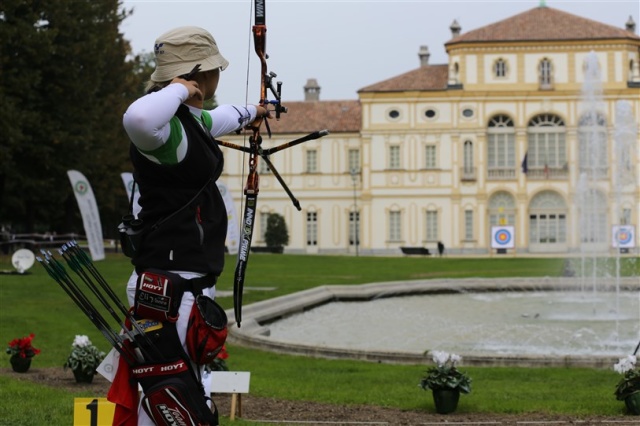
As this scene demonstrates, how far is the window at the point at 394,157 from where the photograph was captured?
68.9 metres

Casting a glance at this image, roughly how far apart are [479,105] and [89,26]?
105 ft

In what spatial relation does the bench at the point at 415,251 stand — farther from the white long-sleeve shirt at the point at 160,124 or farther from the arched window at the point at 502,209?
the white long-sleeve shirt at the point at 160,124

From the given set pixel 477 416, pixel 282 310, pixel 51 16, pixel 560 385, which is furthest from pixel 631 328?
pixel 51 16

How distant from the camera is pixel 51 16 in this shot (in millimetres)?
37688

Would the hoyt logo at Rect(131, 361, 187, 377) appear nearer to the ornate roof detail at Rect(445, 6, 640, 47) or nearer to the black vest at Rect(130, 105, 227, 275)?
the black vest at Rect(130, 105, 227, 275)

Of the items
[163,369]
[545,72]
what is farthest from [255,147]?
[545,72]

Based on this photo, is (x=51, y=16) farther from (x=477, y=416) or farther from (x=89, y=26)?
(x=477, y=416)

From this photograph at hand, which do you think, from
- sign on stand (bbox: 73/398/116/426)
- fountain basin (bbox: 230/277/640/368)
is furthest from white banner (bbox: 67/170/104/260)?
sign on stand (bbox: 73/398/116/426)

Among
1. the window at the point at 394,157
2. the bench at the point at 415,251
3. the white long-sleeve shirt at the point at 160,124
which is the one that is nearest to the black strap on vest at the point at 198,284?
the white long-sleeve shirt at the point at 160,124

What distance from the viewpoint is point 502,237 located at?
6500 centimetres

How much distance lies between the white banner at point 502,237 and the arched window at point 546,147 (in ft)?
13.1

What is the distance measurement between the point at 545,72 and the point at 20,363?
59.1 metres

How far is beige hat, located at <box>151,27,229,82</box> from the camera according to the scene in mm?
4145

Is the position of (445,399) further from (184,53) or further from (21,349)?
(184,53)
